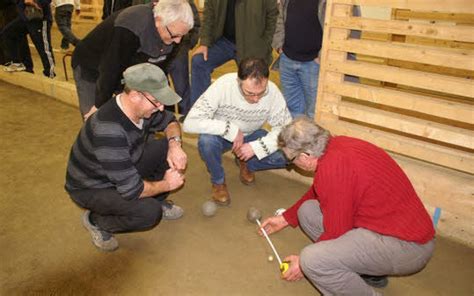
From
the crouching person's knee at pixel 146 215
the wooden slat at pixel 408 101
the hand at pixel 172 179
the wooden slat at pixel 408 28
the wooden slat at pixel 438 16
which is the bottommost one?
the crouching person's knee at pixel 146 215

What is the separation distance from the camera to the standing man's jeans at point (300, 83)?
3422 mm

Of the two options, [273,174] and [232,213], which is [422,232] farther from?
[273,174]

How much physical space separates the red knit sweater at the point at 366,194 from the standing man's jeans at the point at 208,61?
2.18m

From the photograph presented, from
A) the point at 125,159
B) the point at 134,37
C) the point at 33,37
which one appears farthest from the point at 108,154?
the point at 33,37

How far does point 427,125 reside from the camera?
9.02 feet

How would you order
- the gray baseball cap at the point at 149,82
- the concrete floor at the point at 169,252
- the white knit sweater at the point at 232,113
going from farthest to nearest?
the white knit sweater at the point at 232,113, the concrete floor at the point at 169,252, the gray baseball cap at the point at 149,82

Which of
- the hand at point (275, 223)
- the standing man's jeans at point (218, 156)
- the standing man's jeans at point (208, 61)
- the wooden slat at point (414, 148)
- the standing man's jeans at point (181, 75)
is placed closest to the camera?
the hand at point (275, 223)

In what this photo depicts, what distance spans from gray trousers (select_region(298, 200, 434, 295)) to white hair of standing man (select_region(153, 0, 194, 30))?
5.09ft

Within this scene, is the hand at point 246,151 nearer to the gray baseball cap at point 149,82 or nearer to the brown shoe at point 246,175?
the brown shoe at point 246,175

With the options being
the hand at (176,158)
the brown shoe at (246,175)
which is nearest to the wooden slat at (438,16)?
the brown shoe at (246,175)

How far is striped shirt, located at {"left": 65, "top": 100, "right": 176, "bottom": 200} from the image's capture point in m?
2.11

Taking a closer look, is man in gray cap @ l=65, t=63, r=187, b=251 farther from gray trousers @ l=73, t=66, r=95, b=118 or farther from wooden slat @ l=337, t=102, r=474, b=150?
wooden slat @ l=337, t=102, r=474, b=150

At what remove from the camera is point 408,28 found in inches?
105

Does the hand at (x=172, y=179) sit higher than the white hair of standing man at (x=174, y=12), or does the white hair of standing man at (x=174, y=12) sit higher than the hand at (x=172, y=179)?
the white hair of standing man at (x=174, y=12)
